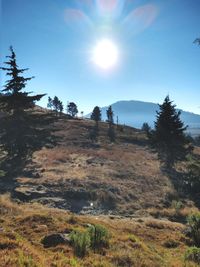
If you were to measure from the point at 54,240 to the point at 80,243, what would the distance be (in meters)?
1.13

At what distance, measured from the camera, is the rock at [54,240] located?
11248 mm

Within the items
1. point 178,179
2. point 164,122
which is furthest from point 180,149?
point 178,179

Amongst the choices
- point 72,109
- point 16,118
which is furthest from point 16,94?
point 72,109

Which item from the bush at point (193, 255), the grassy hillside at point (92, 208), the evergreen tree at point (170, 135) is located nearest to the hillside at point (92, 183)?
the grassy hillside at point (92, 208)

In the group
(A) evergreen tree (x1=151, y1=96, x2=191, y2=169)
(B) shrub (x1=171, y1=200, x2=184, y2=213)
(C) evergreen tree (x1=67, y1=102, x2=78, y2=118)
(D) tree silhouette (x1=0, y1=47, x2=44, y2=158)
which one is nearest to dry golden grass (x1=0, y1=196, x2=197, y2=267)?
(B) shrub (x1=171, y1=200, x2=184, y2=213)

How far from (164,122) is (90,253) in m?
35.5

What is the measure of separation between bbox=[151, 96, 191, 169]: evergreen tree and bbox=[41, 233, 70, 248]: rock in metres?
33.2

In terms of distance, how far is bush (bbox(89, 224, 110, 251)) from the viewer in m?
11.6

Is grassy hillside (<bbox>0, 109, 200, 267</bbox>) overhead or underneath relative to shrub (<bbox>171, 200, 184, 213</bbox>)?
overhead

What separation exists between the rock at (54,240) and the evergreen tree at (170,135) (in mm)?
33217

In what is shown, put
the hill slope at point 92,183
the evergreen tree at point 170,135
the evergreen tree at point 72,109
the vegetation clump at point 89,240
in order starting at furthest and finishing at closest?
the evergreen tree at point 72,109 < the evergreen tree at point 170,135 < the hill slope at point 92,183 < the vegetation clump at point 89,240

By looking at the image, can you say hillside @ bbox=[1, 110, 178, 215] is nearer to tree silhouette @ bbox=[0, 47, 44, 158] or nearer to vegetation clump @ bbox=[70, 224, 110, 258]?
tree silhouette @ bbox=[0, 47, 44, 158]

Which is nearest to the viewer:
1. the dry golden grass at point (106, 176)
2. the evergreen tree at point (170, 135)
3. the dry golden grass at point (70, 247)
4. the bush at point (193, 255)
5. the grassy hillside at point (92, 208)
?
the dry golden grass at point (70, 247)

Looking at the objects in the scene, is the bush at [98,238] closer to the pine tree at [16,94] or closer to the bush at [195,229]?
the bush at [195,229]
